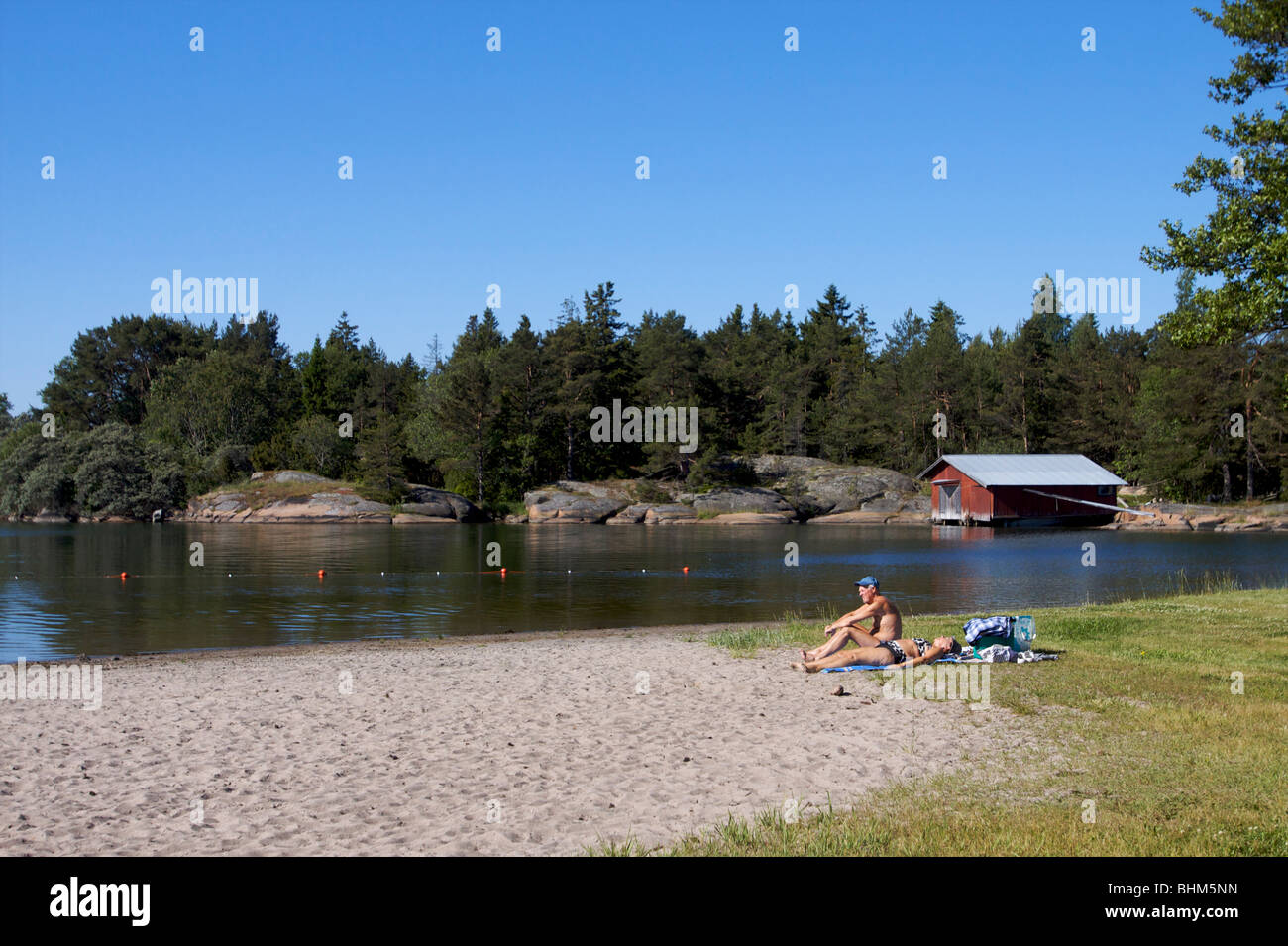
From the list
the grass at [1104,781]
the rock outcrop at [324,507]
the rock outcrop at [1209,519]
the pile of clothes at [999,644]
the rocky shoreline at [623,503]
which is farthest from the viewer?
the rocky shoreline at [623,503]

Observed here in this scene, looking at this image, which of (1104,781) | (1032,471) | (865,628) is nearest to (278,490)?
(1032,471)

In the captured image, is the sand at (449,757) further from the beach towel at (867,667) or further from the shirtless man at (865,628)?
the shirtless man at (865,628)

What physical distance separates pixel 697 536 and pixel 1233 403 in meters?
43.9

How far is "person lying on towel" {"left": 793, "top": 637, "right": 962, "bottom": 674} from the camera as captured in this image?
14.7m

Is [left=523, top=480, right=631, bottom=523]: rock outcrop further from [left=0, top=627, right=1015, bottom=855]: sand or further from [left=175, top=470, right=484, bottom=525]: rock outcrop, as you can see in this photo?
[left=0, top=627, right=1015, bottom=855]: sand

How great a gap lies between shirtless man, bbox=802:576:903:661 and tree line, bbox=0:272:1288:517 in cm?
6918

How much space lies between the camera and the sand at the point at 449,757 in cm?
766

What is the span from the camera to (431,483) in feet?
327

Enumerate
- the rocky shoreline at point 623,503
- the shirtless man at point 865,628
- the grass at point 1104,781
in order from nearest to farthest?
the grass at point 1104,781 → the shirtless man at point 865,628 → the rocky shoreline at point 623,503

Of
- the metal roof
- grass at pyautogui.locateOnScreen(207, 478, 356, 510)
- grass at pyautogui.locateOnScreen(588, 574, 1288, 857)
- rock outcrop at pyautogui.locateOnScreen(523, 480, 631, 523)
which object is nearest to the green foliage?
grass at pyautogui.locateOnScreen(588, 574, 1288, 857)

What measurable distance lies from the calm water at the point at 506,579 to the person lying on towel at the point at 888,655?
12002mm

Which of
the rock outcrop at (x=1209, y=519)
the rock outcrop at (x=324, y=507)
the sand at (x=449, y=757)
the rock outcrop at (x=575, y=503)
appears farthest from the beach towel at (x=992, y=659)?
the rock outcrop at (x=575, y=503)

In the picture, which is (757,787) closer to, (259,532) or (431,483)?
(259,532)
